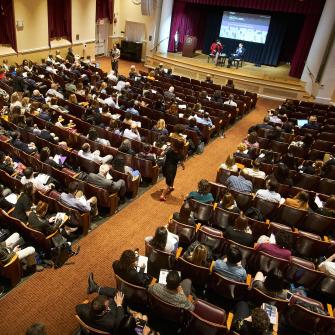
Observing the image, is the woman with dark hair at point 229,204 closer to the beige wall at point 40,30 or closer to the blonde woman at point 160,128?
the blonde woman at point 160,128

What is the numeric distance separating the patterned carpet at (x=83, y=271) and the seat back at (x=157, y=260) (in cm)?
72

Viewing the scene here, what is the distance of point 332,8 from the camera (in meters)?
12.9

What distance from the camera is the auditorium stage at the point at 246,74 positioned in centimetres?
1441

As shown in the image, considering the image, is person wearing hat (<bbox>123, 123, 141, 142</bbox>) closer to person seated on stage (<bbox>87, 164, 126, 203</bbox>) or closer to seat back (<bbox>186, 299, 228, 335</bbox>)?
person seated on stage (<bbox>87, 164, 126, 203</bbox>)

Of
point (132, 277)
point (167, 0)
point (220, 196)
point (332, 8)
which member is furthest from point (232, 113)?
point (167, 0)

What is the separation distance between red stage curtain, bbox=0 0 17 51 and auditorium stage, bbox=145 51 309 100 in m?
6.78

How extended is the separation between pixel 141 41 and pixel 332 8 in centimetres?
943

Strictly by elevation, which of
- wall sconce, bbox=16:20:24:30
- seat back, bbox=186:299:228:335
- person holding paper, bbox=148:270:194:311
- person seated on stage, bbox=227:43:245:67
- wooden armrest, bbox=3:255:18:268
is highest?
wall sconce, bbox=16:20:24:30

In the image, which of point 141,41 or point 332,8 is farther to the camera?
point 141,41

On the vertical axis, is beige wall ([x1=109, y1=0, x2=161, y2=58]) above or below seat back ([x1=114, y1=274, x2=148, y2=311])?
above

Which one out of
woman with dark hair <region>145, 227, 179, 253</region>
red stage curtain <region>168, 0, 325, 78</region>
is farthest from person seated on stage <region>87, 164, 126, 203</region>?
red stage curtain <region>168, 0, 325, 78</region>

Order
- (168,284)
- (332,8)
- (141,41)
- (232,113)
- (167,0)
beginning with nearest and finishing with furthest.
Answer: (168,284) → (232,113) → (332,8) → (167,0) → (141,41)

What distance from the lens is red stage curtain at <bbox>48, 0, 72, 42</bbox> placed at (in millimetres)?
14216

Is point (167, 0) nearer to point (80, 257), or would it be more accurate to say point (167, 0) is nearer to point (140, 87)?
point (140, 87)
